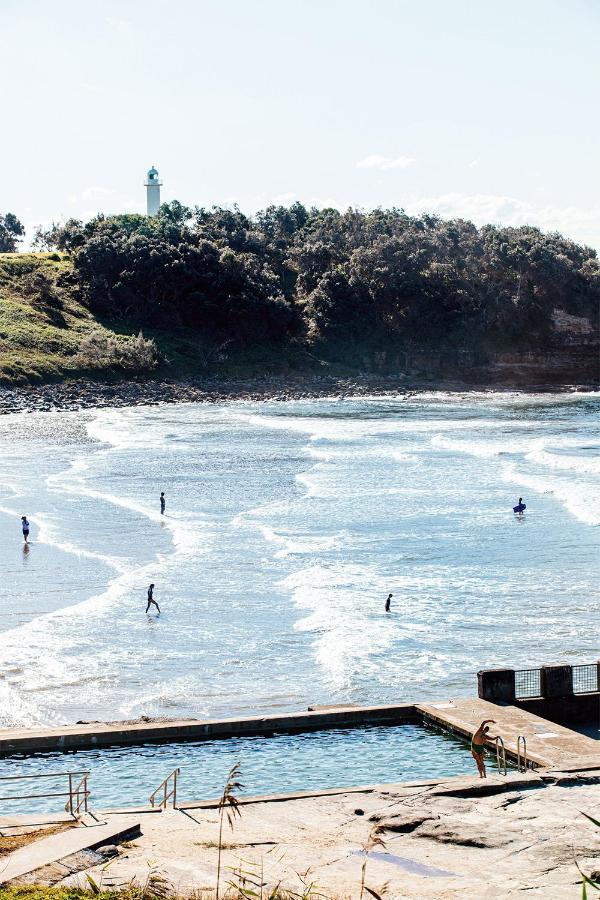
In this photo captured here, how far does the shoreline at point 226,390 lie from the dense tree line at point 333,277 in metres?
7.74

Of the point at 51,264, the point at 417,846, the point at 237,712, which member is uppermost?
the point at 51,264

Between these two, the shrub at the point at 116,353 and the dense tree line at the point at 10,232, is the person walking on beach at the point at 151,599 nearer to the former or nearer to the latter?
the shrub at the point at 116,353

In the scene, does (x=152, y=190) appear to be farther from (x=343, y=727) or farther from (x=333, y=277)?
(x=343, y=727)

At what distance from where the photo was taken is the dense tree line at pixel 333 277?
113m

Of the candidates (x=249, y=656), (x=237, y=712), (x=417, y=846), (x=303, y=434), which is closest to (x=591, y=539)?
(x=249, y=656)

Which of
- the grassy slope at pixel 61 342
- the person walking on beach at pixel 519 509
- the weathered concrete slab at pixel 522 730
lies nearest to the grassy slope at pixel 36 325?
the grassy slope at pixel 61 342

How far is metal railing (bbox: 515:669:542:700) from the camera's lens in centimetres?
2240

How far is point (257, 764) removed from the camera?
19.4m

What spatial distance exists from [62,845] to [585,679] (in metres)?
13.5

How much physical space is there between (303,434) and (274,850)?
62.7 meters

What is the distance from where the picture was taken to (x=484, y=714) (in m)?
20.9

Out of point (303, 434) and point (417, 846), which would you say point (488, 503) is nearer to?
point (303, 434)

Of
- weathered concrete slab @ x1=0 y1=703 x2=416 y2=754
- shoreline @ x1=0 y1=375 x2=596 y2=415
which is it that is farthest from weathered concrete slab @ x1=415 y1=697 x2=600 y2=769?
shoreline @ x1=0 y1=375 x2=596 y2=415

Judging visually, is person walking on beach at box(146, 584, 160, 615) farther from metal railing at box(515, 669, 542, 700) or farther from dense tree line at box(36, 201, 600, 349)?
dense tree line at box(36, 201, 600, 349)
